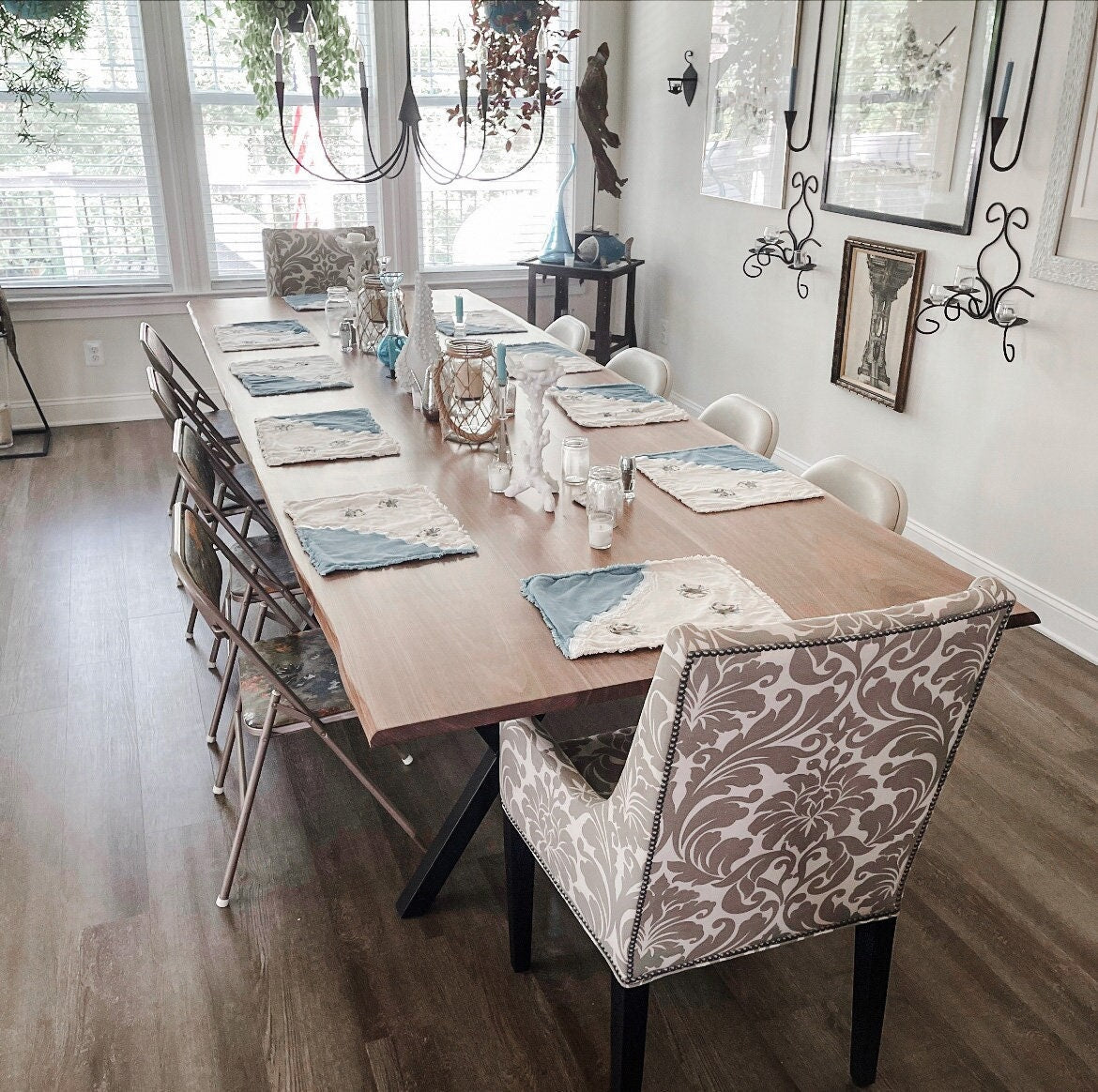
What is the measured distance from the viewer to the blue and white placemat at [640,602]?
1724mm

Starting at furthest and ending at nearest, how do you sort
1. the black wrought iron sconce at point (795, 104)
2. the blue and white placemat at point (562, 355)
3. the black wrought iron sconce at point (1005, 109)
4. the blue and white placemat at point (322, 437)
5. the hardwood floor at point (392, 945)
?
the black wrought iron sconce at point (795, 104)
the blue and white placemat at point (562, 355)
the black wrought iron sconce at point (1005, 109)
the blue and white placemat at point (322, 437)
the hardwood floor at point (392, 945)

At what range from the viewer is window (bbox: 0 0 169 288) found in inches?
196

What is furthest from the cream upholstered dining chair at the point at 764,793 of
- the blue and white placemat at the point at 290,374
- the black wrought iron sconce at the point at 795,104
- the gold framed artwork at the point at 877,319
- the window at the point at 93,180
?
the window at the point at 93,180

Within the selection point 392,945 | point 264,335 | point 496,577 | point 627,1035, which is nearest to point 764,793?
point 627,1035

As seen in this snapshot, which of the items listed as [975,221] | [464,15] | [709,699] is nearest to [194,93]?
[464,15]

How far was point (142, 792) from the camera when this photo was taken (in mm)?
2564

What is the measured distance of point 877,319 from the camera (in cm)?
392

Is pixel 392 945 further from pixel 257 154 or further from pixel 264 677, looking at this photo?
pixel 257 154

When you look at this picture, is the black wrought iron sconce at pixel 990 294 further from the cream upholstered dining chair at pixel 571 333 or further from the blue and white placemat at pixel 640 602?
the blue and white placemat at pixel 640 602

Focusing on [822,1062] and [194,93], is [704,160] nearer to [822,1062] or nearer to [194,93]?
[194,93]

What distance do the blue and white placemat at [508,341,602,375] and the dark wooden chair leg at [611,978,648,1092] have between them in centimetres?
215

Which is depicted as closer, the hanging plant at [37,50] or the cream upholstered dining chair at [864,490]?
the cream upholstered dining chair at [864,490]

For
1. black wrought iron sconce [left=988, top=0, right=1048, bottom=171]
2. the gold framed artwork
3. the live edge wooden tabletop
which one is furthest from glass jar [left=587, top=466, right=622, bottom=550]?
the gold framed artwork

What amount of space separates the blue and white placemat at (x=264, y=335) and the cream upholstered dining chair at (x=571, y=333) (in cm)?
92
